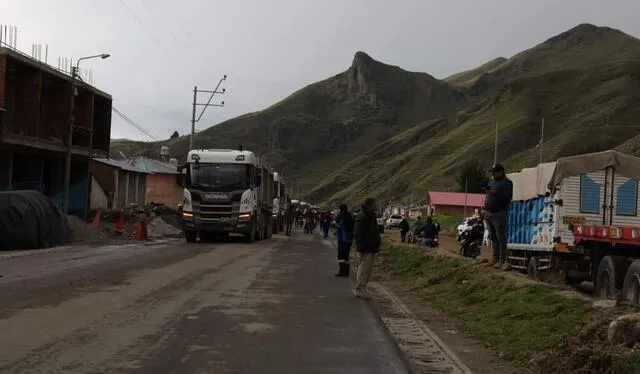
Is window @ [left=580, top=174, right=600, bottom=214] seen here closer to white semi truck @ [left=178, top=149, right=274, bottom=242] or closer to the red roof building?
white semi truck @ [left=178, top=149, right=274, bottom=242]

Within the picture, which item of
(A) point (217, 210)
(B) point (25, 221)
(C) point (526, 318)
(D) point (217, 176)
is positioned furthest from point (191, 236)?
(C) point (526, 318)

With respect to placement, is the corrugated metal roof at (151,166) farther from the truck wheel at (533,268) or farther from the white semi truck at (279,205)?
the truck wheel at (533,268)

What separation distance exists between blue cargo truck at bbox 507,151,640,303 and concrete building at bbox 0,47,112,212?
24144mm

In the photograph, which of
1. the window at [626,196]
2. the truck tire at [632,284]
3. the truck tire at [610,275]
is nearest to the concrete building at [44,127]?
the window at [626,196]

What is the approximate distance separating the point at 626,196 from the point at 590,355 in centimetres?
880

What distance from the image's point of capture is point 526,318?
1104cm

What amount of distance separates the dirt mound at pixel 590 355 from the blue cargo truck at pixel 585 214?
17.4 feet

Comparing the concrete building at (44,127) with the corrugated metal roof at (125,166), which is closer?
the concrete building at (44,127)

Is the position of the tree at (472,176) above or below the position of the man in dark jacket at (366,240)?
above

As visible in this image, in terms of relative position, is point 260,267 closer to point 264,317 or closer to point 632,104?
point 264,317

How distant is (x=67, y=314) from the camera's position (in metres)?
10.4

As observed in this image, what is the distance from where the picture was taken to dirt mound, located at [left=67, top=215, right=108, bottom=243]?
30413 millimetres

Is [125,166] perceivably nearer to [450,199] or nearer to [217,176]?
[217,176]

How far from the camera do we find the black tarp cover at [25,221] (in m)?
24.5
